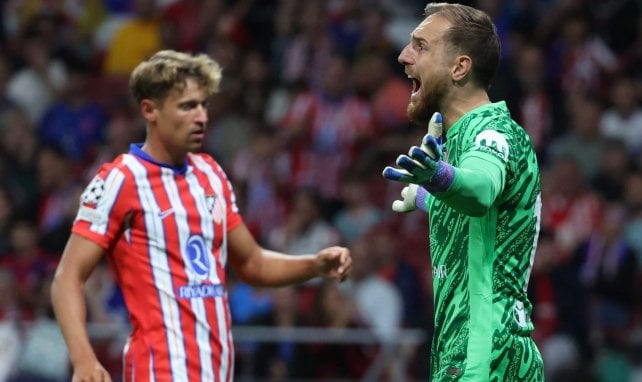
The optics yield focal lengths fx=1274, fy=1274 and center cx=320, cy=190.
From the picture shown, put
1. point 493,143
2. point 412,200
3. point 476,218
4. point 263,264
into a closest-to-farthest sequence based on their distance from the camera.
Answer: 1. point 493,143
2. point 476,218
3. point 412,200
4. point 263,264

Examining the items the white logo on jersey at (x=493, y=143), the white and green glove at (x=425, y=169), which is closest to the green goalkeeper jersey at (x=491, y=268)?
the white logo on jersey at (x=493, y=143)

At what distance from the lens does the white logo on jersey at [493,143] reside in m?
3.84

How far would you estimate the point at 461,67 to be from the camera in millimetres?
4125

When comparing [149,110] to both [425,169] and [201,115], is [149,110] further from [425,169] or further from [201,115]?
[425,169]

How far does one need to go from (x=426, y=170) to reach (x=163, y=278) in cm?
208

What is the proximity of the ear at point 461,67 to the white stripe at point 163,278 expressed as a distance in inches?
69.6

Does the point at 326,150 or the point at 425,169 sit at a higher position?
the point at 326,150

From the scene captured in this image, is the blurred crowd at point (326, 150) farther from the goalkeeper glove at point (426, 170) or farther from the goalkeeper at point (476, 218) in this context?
the goalkeeper glove at point (426, 170)

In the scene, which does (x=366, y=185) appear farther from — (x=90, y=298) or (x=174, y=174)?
(x=174, y=174)

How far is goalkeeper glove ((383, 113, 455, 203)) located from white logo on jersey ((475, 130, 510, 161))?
0.24 meters

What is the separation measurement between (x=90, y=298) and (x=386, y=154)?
9.42 ft

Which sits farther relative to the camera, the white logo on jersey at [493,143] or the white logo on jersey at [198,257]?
the white logo on jersey at [198,257]

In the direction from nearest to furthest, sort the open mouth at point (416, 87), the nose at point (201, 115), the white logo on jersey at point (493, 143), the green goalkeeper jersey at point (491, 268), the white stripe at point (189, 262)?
the white logo on jersey at point (493, 143) → the green goalkeeper jersey at point (491, 268) → the open mouth at point (416, 87) → the white stripe at point (189, 262) → the nose at point (201, 115)

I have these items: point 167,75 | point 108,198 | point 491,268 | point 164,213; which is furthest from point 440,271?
point 167,75
